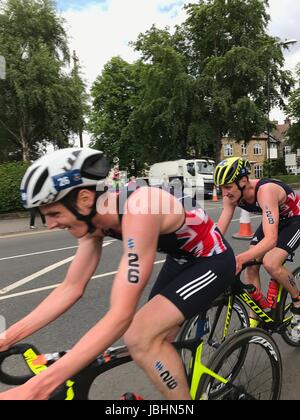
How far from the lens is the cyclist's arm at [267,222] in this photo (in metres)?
3.14

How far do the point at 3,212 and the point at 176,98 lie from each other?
18.3 metres

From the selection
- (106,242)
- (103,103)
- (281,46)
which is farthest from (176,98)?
(106,242)

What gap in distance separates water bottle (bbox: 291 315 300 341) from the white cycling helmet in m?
2.68

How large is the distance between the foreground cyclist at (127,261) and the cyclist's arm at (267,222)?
2.28 ft

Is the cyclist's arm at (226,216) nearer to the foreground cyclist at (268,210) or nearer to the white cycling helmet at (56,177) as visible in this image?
the foreground cyclist at (268,210)

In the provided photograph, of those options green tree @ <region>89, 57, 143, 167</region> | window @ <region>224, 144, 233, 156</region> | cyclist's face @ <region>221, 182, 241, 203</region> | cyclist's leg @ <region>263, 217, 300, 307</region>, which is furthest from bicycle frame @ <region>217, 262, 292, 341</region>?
window @ <region>224, 144, 233, 156</region>

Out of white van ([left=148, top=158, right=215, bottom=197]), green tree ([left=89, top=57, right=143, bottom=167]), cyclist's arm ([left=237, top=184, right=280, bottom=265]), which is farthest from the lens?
green tree ([left=89, top=57, right=143, bottom=167])

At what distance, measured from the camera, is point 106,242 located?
1010 cm

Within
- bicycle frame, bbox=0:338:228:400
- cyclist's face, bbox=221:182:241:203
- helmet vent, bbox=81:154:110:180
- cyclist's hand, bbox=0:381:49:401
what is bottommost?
bicycle frame, bbox=0:338:228:400

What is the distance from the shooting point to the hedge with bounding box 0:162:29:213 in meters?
17.7

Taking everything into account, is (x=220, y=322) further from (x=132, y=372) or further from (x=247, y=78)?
(x=247, y=78)

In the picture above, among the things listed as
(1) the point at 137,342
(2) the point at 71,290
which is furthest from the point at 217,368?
(2) the point at 71,290

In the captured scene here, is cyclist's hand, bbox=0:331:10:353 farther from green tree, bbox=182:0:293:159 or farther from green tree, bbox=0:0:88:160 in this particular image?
green tree, bbox=182:0:293:159

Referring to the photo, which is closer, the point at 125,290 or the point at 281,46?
the point at 125,290
